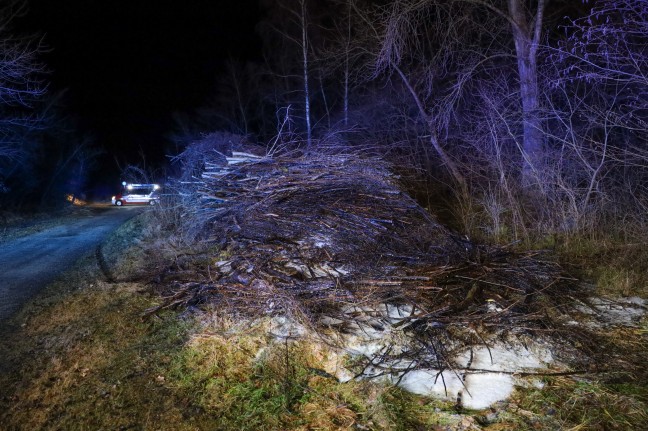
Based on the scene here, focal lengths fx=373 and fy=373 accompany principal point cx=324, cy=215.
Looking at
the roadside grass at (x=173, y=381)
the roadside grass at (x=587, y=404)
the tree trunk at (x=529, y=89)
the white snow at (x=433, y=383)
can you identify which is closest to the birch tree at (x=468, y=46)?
the tree trunk at (x=529, y=89)

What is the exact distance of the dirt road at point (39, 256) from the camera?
638 cm

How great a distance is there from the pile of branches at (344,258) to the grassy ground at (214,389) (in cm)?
62

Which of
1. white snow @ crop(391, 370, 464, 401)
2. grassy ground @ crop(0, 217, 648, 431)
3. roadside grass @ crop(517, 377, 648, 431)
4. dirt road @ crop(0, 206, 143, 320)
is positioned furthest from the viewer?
dirt road @ crop(0, 206, 143, 320)

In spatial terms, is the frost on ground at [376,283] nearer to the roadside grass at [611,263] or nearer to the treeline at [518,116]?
the roadside grass at [611,263]

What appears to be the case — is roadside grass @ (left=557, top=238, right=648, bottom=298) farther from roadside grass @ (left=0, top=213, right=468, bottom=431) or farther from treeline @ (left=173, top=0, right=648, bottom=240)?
roadside grass @ (left=0, top=213, right=468, bottom=431)

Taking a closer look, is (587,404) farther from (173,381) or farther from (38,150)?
(38,150)

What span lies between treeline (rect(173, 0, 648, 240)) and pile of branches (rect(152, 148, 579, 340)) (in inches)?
55.8

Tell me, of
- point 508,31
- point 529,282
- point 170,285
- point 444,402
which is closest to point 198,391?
point 444,402

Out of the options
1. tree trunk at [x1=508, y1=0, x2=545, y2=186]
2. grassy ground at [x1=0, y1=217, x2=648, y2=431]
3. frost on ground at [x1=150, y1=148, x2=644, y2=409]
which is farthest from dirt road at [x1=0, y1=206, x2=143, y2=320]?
tree trunk at [x1=508, y1=0, x2=545, y2=186]

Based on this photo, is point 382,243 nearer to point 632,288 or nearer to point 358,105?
point 632,288

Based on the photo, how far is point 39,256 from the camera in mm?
9133

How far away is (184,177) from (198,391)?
806 cm

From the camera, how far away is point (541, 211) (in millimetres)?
7180

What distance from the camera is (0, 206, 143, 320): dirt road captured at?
6383mm
